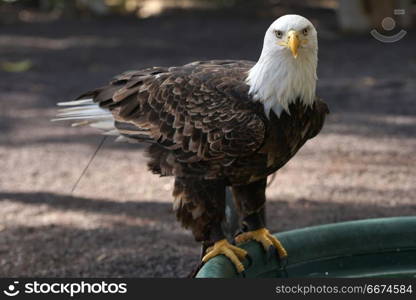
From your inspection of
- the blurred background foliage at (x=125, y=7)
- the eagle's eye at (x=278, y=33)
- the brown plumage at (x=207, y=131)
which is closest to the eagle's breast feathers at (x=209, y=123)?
the brown plumage at (x=207, y=131)

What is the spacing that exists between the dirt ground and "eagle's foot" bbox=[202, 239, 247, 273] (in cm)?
88

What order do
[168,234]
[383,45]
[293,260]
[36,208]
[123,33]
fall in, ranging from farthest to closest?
[123,33] < [383,45] < [36,208] < [168,234] < [293,260]

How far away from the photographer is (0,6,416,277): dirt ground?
5762 millimetres

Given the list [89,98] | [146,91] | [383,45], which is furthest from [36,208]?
[383,45]

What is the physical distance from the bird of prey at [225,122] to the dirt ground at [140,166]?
1.00 m

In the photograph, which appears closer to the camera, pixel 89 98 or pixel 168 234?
pixel 89 98

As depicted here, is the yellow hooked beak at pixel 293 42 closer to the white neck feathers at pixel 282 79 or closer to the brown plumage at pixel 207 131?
the white neck feathers at pixel 282 79

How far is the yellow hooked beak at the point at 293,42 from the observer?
390 centimetres

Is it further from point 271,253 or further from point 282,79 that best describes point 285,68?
point 271,253

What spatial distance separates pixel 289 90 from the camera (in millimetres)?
4125

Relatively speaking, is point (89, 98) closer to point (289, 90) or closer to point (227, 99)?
point (227, 99)

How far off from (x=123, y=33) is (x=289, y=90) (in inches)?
402

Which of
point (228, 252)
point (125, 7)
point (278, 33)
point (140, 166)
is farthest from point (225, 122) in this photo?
point (125, 7)

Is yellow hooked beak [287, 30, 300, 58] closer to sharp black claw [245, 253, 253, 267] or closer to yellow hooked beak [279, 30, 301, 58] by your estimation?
yellow hooked beak [279, 30, 301, 58]
